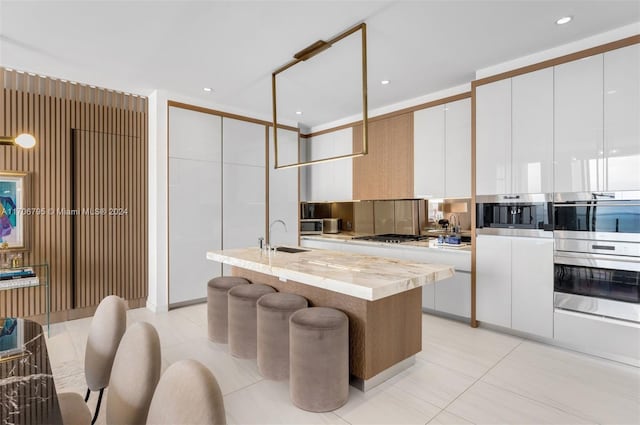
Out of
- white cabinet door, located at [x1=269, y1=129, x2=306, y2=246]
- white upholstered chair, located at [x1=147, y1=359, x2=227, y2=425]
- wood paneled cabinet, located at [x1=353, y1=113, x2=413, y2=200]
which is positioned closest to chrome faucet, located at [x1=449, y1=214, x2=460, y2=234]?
wood paneled cabinet, located at [x1=353, y1=113, x2=413, y2=200]

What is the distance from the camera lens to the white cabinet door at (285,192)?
5348 mm

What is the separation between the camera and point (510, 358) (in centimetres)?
292

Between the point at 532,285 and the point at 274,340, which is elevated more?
the point at 532,285

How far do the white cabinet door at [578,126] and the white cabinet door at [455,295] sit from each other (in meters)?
1.34

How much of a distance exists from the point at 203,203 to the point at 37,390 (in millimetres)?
3564

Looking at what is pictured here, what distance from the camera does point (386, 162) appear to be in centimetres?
477

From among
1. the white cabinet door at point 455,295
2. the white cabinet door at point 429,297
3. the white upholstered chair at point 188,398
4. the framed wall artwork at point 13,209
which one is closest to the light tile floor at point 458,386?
the white cabinet door at point 455,295

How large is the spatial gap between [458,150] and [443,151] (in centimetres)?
19

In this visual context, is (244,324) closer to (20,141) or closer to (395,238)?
(20,141)

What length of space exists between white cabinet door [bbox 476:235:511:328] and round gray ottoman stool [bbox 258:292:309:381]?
2.15 m

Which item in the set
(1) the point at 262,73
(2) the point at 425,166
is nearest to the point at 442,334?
(2) the point at 425,166

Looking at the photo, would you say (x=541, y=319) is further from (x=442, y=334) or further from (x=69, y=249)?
(x=69, y=249)

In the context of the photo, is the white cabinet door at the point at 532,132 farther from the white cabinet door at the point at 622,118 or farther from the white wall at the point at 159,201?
the white wall at the point at 159,201

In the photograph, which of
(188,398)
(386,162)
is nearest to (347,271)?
(188,398)
